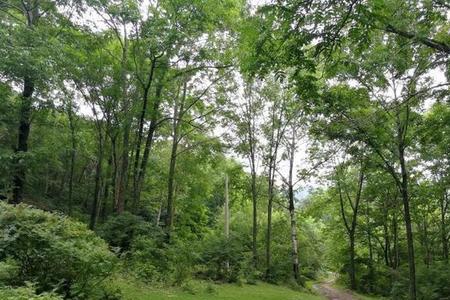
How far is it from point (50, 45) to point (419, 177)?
57.7 ft

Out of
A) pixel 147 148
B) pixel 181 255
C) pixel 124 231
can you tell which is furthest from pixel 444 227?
pixel 124 231

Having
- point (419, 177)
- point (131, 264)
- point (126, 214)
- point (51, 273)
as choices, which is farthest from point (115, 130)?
point (419, 177)

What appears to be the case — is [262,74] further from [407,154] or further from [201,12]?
[407,154]

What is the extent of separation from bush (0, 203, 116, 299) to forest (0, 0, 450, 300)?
0.03 meters

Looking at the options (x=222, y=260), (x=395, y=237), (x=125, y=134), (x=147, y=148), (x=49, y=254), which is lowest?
(x=222, y=260)

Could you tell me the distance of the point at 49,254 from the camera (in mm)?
5879

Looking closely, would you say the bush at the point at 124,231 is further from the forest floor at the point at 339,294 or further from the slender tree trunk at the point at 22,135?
the forest floor at the point at 339,294

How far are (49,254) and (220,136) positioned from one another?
16.7m

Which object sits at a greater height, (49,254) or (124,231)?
(124,231)

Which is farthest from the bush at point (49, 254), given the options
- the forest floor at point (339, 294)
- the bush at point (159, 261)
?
the forest floor at point (339, 294)

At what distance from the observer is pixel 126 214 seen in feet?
46.9

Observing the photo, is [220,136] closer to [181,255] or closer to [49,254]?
[181,255]

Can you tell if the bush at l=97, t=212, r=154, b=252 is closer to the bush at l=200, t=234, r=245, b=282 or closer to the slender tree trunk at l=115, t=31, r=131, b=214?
the slender tree trunk at l=115, t=31, r=131, b=214

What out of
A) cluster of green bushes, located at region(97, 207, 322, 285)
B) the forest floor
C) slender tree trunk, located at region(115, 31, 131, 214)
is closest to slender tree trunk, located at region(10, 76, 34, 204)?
cluster of green bushes, located at region(97, 207, 322, 285)
